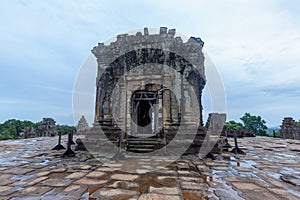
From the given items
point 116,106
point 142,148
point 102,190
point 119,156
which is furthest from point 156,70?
point 102,190

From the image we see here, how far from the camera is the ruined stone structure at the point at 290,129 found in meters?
18.6

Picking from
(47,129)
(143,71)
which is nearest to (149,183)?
(143,71)

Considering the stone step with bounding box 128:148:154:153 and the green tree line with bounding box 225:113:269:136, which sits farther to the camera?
the green tree line with bounding box 225:113:269:136

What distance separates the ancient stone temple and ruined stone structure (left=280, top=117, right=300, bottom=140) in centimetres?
1595

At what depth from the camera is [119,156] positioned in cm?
590

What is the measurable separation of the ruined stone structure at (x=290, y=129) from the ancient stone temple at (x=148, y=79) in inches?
628

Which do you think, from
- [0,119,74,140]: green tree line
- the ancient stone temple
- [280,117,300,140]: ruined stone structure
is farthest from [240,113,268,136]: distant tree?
[0,119,74,140]: green tree line

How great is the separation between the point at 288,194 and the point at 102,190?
3.15m

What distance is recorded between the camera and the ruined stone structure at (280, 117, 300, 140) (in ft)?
61.1

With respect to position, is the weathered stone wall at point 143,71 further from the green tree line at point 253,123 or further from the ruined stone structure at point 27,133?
the green tree line at point 253,123

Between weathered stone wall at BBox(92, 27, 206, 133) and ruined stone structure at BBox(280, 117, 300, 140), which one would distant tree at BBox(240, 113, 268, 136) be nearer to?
ruined stone structure at BBox(280, 117, 300, 140)

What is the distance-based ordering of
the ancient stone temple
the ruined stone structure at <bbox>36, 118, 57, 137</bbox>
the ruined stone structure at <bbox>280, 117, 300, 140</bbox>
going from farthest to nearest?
the ruined stone structure at <bbox>36, 118, 57, 137</bbox> < the ruined stone structure at <bbox>280, 117, 300, 140</bbox> < the ancient stone temple

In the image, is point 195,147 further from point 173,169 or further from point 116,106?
point 116,106

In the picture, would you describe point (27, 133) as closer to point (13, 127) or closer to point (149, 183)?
point (13, 127)
